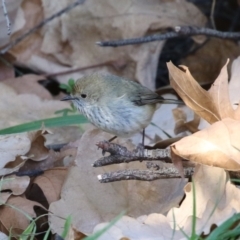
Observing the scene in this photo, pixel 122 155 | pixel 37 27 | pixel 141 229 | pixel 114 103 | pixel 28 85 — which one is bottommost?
pixel 28 85

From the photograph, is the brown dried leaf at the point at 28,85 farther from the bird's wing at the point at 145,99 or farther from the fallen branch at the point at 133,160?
the fallen branch at the point at 133,160

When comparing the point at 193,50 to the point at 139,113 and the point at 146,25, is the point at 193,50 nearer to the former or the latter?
the point at 146,25

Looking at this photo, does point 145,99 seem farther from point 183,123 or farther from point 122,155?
point 122,155

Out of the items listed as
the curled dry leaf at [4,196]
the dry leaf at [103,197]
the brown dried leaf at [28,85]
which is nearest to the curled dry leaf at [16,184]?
the curled dry leaf at [4,196]

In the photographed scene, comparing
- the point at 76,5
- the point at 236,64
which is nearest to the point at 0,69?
the point at 76,5

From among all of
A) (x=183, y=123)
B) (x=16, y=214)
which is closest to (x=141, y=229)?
(x=16, y=214)

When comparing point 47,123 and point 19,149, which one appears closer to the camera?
point 19,149

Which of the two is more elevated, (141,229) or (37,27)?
(141,229)

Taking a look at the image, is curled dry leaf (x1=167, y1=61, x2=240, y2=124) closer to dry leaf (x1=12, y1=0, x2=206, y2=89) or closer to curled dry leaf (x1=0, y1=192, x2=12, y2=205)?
curled dry leaf (x1=0, y1=192, x2=12, y2=205)
